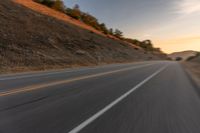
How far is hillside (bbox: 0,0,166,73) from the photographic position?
33031 millimetres

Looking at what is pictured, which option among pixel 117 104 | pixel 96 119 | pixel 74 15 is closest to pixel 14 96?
pixel 117 104

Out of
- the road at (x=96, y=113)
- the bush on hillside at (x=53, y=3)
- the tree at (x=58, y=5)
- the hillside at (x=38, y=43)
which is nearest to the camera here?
the road at (x=96, y=113)

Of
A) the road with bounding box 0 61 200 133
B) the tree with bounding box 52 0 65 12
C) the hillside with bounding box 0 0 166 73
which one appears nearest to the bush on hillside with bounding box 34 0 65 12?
the tree with bounding box 52 0 65 12

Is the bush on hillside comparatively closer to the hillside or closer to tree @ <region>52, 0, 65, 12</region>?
tree @ <region>52, 0, 65, 12</region>

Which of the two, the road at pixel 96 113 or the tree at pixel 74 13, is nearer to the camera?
the road at pixel 96 113

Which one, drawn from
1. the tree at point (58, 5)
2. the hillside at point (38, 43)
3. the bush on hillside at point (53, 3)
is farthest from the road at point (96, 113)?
the tree at point (58, 5)

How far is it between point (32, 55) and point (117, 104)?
28.4 metres

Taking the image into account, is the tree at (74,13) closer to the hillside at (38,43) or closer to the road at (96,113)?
the hillside at (38,43)

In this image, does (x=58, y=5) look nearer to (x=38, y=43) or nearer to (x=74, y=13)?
(x=74, y=13)

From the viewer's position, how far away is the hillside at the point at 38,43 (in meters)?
33.0

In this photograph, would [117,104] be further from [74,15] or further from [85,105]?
[74,15]

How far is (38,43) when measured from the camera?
4338 centimetres

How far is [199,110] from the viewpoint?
8844 mm

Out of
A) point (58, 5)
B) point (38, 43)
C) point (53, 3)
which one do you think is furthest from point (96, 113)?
point (58, 5)
